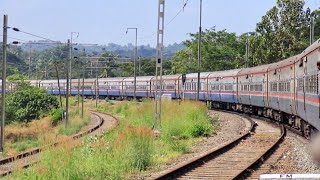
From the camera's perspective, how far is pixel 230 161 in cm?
1666

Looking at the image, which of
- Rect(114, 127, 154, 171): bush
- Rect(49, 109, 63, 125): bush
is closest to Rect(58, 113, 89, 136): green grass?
Rect(49, 109, 63, 125): bush

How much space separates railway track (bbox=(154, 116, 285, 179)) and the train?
1.72 m

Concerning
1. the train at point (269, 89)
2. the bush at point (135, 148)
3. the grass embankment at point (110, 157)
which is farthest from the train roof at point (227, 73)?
the bush at point (135, 148)

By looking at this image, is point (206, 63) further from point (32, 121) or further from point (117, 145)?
point (117, 145)

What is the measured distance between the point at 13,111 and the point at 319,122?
4056 cm

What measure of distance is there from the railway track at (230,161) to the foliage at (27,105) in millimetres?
32084

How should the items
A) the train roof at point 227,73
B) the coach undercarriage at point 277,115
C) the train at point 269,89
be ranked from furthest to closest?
the train roof at point 227,73, the coach undercarriage at point 277,115, the train at point 269,89

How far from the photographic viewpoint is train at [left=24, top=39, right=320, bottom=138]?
17138mm

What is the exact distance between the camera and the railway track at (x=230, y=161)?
1409 centimetres

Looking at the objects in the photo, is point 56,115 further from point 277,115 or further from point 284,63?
point 284,63

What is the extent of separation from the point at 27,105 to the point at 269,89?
87.6 feet

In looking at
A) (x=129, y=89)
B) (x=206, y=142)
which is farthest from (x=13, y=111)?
(x=206, y=142)

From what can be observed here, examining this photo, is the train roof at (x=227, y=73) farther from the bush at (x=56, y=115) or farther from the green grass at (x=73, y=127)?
the bush at (x=56, y=115)

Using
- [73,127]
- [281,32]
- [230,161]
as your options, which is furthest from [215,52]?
[230,161]
